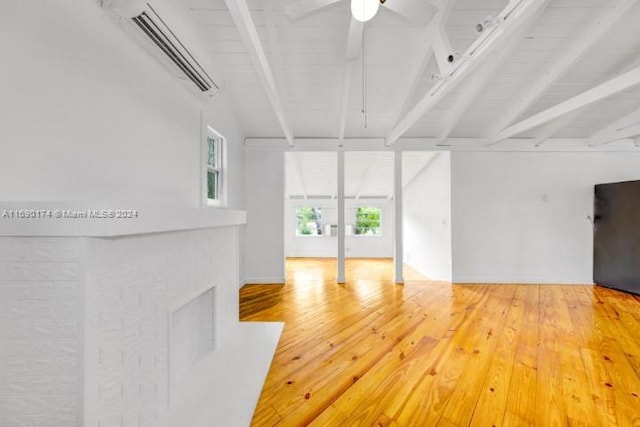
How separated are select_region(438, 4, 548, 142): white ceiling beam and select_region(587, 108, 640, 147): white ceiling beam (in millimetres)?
2145

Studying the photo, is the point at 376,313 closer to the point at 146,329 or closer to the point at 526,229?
the point at 146,329

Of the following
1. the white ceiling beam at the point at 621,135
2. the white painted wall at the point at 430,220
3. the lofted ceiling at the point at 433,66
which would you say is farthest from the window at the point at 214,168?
the white ceiling beam at the point at 621,135

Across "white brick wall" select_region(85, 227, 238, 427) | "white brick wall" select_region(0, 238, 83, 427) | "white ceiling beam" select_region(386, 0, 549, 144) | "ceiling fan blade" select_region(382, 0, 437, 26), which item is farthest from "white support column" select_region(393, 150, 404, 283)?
"white brick wall" select_region(0, 238, 83, 427)

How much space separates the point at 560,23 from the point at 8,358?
416 centimetres

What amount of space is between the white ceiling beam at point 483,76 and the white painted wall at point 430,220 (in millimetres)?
740

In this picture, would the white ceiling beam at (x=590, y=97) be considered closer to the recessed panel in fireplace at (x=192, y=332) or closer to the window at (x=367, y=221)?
the recessed panel in fireplace at (x=192, y=332)

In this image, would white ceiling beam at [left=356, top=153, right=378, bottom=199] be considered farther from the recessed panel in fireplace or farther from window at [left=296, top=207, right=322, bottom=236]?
the recessed panel in fireplace

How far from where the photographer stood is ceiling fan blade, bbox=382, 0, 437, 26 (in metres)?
1.58

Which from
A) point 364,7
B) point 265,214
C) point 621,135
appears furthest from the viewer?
point 265,214

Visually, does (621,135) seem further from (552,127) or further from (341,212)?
(341,212)

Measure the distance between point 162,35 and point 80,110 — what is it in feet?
2.37

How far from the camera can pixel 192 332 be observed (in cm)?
185

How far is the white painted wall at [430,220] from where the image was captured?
14.1ft

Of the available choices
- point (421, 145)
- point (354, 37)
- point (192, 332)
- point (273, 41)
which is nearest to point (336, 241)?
point (421, 145)
